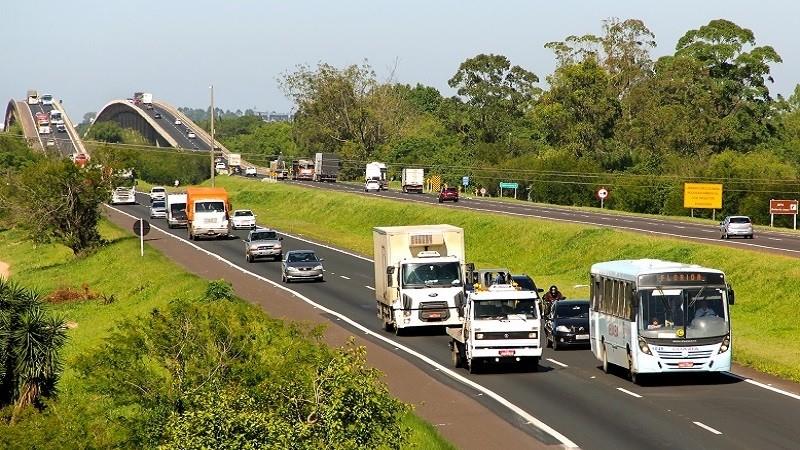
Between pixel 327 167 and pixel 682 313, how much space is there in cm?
13069

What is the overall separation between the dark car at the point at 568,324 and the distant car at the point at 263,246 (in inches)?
1324

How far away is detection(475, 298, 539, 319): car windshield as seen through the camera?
110 ft

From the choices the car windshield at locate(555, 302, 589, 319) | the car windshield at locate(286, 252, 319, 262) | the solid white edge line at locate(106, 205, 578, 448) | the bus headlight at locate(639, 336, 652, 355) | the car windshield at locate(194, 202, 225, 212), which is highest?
the car windshield at locate(194, 202, 225, 212)

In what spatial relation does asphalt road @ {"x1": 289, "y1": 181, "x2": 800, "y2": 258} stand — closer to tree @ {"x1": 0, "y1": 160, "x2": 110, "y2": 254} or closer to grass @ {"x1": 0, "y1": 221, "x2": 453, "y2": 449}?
grass @ {"x1": 0, "y1": 221, "x2": 453, "y2": 449}

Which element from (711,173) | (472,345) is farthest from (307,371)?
(711,173)

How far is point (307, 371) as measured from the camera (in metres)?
20.2

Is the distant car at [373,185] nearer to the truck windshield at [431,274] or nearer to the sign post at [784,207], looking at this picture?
the sign post at [784,207]

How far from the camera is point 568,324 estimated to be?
40.0m

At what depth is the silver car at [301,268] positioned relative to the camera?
6172 cm

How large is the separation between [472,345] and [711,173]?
8082 centimetres

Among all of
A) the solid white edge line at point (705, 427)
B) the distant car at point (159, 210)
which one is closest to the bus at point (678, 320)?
the solid white edge line at point (705, 427)

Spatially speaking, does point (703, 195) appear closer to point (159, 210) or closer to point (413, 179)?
point (413, 179)

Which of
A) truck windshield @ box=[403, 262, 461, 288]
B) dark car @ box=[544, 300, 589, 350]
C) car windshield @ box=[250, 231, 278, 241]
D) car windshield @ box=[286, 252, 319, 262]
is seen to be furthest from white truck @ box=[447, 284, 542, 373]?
car windshield @ box=[250, 231, 278, 241]

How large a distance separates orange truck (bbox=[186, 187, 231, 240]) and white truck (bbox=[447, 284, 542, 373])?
180 feet
